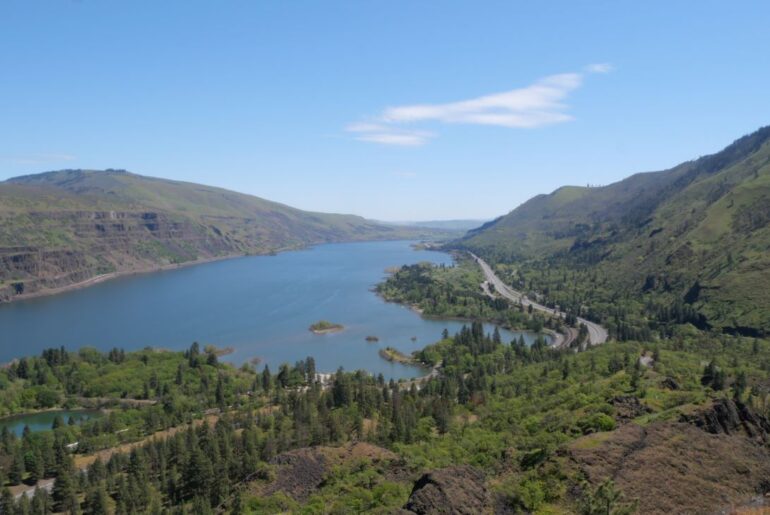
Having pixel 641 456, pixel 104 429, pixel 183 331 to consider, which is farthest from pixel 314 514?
pixel 183 331

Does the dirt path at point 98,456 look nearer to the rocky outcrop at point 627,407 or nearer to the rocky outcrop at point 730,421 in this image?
the rocky outcrop at point 627,407

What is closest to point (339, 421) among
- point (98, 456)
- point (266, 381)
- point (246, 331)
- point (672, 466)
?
point (98, 456)

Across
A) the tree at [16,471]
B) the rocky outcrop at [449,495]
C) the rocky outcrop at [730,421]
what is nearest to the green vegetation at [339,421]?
the tree at [16,471]

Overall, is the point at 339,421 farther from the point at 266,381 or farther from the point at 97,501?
the point at 266,381

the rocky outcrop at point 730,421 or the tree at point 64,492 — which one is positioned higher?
the rocky outcrop at point 730,421

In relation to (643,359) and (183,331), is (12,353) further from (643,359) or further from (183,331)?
(643,359)

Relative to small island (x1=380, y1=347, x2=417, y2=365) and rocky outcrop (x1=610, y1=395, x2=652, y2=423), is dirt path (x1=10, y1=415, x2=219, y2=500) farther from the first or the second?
rocky outcrop (x1=610, y1=395, x2=652, y2=423)

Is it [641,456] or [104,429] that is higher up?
[641,456]
